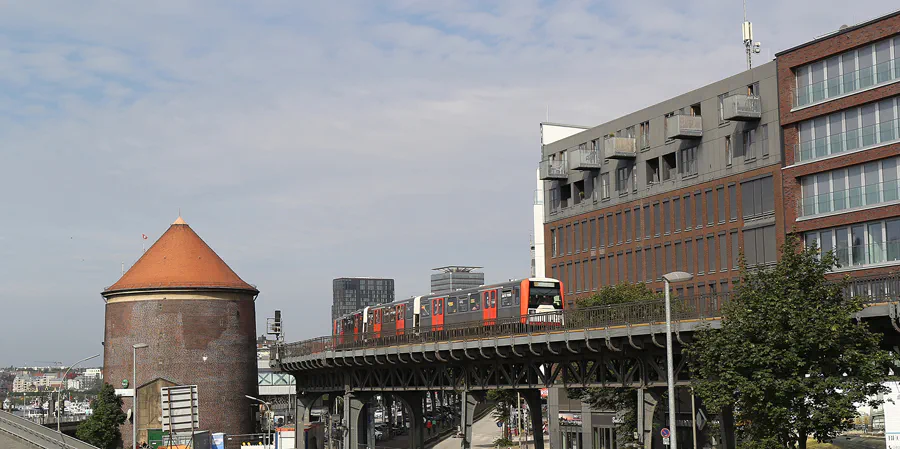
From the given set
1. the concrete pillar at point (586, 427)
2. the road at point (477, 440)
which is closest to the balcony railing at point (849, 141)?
the concrete pillar at point (586, 427)

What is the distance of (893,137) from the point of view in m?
64.4

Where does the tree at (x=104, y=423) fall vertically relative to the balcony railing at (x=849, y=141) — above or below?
below

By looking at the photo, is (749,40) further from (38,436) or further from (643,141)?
(38,436)

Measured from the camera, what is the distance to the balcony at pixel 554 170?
100062mm

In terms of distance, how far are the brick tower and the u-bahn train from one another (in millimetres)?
24227

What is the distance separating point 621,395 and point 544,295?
33.8ft

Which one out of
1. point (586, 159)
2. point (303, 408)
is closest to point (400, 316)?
point (303, 408)

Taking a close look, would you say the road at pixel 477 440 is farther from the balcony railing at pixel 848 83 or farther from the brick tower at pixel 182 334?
the balcony railing at pixel 848 83

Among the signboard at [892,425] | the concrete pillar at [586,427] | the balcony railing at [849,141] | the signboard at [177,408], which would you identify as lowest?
the concrete pillar at [586,427]

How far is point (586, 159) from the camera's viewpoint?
315 ft

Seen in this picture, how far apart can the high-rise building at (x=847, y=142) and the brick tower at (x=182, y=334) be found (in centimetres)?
5222

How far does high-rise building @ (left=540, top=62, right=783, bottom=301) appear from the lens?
7731 cm

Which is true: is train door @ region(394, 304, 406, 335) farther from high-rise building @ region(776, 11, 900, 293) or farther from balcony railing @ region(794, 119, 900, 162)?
balcony railing @ region(794, 119, 900, 162)

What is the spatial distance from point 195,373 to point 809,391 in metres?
71.2
